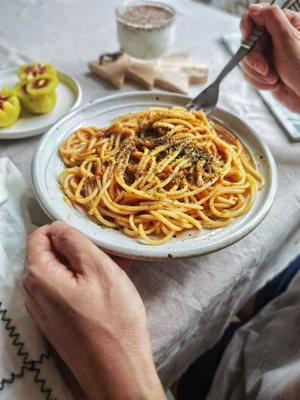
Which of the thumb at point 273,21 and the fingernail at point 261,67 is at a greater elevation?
the thumb at point 273,21

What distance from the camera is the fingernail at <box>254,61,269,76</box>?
52.3 inches

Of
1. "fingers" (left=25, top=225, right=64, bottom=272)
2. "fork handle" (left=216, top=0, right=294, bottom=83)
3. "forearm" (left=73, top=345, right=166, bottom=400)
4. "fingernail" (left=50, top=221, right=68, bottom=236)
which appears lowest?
"forearm" (left=73, top=345, right=166, bottom=400)

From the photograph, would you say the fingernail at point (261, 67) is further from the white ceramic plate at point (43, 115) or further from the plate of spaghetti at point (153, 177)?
the white ceramic plate at point (43, 115)

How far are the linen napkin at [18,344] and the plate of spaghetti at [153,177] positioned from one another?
143mm

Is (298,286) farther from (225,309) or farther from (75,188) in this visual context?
(75,188)

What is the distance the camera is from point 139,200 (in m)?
1.01

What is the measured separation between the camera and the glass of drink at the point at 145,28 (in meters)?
1.54

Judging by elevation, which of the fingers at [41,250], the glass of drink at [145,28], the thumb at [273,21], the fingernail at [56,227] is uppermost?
the thumb at [273,21]

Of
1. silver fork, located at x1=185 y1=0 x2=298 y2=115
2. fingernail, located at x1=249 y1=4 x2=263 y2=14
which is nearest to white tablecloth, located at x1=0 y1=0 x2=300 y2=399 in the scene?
silver fork, located at x1=185 y1=0 x2=298 y2=115

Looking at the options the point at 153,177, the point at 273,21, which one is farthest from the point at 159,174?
the point at 273,21

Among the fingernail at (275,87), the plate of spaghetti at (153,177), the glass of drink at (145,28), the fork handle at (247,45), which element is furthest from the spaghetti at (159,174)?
the glass of drink at (145,28)

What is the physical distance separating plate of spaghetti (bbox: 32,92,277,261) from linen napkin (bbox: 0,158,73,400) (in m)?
0.14

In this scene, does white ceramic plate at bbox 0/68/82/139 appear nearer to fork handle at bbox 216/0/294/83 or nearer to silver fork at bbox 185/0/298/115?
silver fork at bbox 185/0/298/115

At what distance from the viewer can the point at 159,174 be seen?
1.06 m
